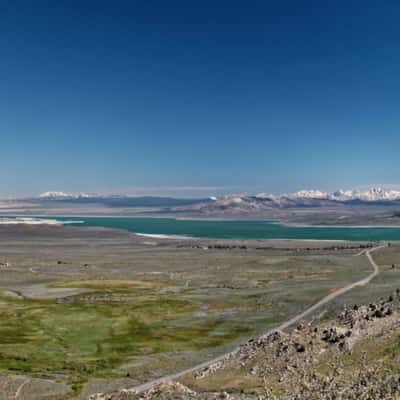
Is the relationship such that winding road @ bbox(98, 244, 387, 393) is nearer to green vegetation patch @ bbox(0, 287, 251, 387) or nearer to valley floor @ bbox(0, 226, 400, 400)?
valley floor @ bbox(0, 226, 400, 400)

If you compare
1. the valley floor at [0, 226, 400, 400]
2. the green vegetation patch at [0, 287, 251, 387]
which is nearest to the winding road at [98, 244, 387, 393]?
the valley floor at [0, 226, 400, 400]

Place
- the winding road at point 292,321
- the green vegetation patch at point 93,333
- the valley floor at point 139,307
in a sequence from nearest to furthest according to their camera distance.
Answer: the winding road at point 292,321, the valley floor at point 139,307, the green vegetation patch at point 93,333

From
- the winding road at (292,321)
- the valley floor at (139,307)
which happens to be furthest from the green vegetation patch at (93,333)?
the winding road at (292,321)

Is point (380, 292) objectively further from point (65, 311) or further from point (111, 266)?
point (111, 266)

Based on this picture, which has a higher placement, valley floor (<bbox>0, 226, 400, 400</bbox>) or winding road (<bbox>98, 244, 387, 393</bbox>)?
winding road (<bbox>98, 244, 387, 393</bbox>)

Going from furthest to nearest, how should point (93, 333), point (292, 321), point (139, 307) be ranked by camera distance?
point (139, 307) → point (292, 321) → point (93, 333)

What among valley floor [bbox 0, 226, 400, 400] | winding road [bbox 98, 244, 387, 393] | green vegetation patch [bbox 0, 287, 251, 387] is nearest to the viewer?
winding road [bbox 98, 244, 387, 393]

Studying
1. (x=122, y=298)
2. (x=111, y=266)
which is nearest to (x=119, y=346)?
(x=122, y=298)

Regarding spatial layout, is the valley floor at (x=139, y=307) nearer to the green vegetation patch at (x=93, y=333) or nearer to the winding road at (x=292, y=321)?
the green vegetation patch at (x=93, y=333)

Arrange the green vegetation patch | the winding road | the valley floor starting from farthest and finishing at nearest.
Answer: the green vegetation patch
the valley floor
the winding road

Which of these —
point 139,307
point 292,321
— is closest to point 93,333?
point 139,307

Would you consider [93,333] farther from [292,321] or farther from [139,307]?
[292,321]
